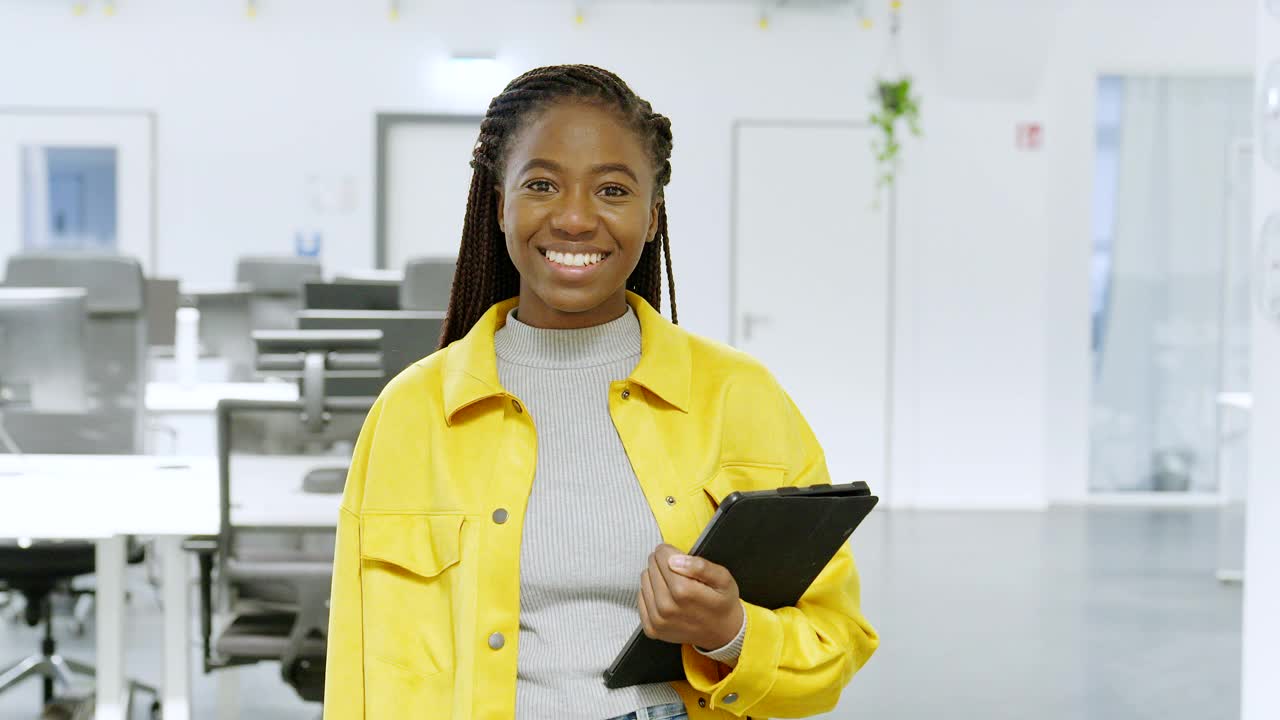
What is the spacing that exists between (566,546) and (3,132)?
7191 mm

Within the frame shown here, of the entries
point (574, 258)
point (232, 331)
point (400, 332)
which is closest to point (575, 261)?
point (574, 258)

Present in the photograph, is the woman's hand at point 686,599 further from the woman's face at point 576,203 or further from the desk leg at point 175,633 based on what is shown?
the desk leg at point 175,633

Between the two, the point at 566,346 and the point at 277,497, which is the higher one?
the point at 566,346

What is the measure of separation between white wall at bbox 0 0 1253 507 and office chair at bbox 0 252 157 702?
286cm

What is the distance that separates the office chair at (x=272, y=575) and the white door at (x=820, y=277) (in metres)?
4.47

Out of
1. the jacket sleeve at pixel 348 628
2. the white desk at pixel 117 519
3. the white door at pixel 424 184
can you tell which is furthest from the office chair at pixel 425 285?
the white door at pixel 424 184

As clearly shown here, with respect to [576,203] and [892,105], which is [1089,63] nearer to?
[892,105]

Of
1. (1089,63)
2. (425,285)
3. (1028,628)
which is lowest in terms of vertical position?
(1028,628)

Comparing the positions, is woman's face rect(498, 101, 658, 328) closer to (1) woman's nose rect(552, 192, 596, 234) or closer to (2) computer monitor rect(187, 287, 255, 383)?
(1) woman's nose rect(552, 192, 596, 234)

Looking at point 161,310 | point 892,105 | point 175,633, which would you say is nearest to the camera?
point 175,633

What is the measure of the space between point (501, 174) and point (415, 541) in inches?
14.2

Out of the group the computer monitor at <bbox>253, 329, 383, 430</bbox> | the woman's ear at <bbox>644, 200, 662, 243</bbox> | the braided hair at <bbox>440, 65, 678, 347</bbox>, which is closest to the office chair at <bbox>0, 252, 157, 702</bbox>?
the computer monitor at <bbox>253, 329, 383, 430</bbox>

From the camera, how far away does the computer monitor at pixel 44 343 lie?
3578mm

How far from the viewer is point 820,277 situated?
7.50m
